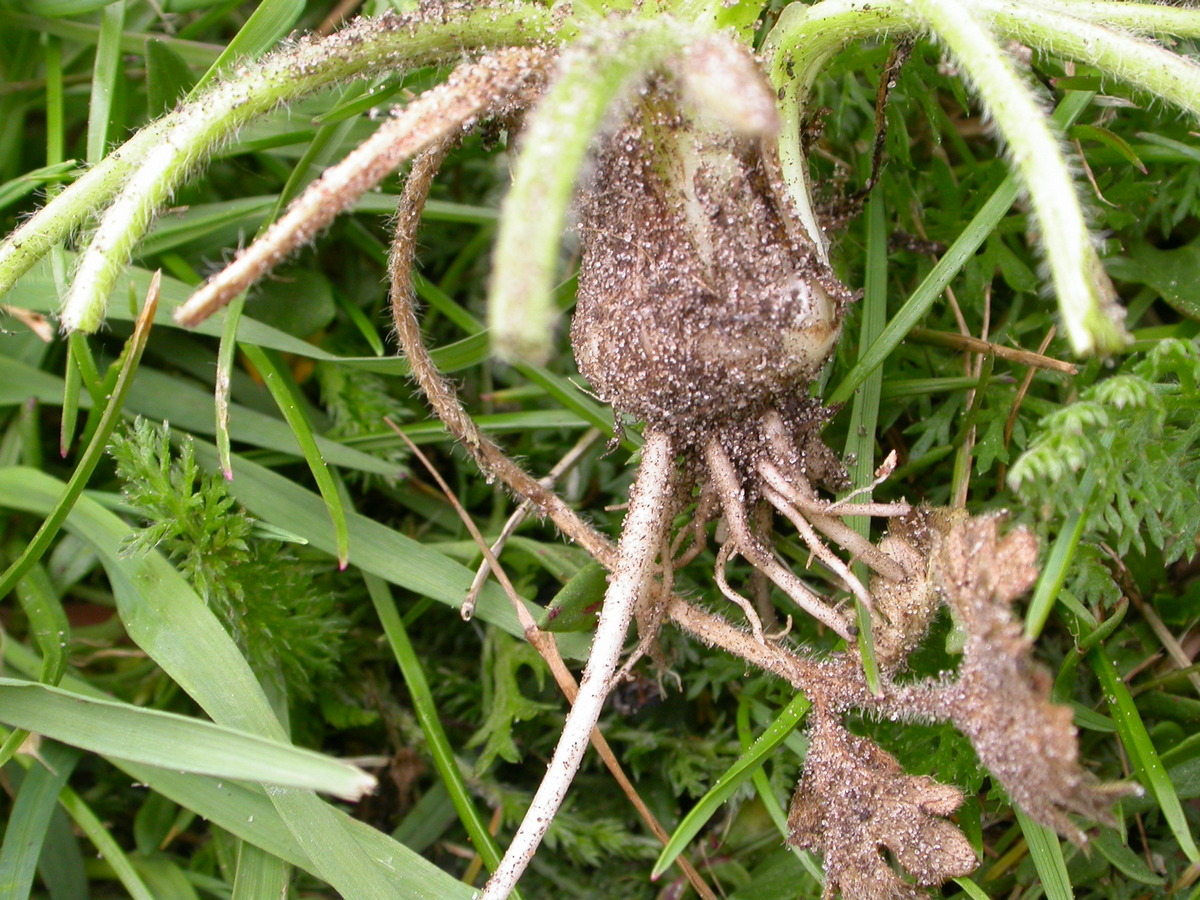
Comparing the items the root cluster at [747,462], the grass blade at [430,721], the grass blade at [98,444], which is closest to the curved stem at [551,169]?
the root cluster at [747,462]

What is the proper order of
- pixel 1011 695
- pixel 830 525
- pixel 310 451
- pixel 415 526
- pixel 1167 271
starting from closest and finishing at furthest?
pixel 1011 695
pixel 830 525
pixel 310 451
pixel 1167 271
pixel 415 526

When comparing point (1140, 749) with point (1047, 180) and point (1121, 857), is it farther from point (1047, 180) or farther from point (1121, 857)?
point (1047, 180)

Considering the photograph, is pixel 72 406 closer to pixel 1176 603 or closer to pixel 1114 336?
pixel 1114 336

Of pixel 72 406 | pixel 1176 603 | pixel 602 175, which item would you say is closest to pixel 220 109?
pixel 602 175

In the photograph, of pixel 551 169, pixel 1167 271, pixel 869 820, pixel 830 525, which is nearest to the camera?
pixel 551 169

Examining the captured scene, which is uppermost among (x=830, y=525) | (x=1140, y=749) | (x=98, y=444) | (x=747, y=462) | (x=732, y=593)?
(x=98, y=444)

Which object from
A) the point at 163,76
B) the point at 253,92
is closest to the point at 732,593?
the point at 253,92
